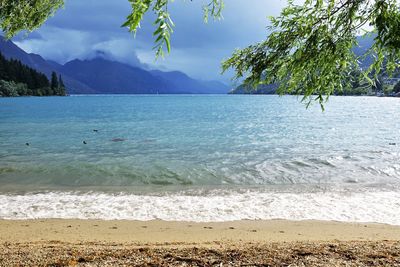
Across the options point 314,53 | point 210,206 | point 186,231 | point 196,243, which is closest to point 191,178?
point 210,206

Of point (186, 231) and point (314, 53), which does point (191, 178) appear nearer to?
point (186, 231)

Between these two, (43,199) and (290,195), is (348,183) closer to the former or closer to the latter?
(290,195)

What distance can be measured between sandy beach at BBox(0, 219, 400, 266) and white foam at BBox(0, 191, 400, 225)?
75 cm

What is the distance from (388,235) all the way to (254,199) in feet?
19.3

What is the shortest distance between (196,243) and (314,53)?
252 inches

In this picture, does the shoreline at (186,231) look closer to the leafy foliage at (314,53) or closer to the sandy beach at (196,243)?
the sandy beach at (196,243)

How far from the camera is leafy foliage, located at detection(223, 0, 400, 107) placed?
6.04 m

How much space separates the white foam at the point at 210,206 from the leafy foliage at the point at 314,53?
7.72 m

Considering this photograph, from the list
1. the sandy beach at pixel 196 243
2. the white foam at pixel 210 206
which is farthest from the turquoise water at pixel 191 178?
the sandy beach at pixel 196 243

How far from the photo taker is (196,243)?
32.8ft

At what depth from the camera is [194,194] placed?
1688cm

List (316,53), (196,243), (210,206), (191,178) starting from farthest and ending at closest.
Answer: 1. (191,178)
2. (210,206)
3. (196,243)
4. (316,53)

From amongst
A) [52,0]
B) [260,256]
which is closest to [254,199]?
[260,256]

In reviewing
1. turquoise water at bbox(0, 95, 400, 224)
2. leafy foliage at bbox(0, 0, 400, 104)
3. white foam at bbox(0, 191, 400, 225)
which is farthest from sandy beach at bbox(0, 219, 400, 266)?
leafy foliage at bbox(0, 0, 400, 104)
